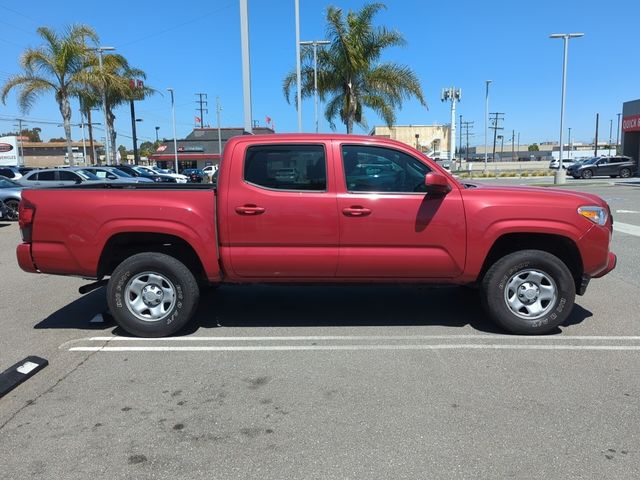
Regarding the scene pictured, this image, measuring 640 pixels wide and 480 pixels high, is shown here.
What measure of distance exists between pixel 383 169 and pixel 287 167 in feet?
3.07

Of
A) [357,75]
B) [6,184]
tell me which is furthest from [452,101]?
[6,184]

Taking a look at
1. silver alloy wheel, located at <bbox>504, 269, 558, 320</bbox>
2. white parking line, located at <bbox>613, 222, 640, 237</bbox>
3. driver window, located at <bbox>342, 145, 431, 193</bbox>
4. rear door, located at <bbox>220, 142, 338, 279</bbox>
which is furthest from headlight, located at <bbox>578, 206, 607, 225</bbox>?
white parking line, located at <bbox>613, 222, 640, 237</bbox>

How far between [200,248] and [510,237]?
304cm

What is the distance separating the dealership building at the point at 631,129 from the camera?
39.0 meters

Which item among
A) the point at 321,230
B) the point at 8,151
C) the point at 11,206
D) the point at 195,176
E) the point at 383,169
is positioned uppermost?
the point at 8,151

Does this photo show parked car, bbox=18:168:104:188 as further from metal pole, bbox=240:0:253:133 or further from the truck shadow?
→ the truck shadow

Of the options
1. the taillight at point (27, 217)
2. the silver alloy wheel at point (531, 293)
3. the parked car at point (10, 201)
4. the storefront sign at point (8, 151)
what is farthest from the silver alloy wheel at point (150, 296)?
the storefront sign at point (8, 151)

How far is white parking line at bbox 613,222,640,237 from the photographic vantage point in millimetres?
11570

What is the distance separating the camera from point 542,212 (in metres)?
5.10

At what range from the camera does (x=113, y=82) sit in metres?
30.7

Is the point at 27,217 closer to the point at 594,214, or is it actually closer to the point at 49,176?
the point at 594,214

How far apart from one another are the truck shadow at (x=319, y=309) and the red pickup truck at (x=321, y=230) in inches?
18.7

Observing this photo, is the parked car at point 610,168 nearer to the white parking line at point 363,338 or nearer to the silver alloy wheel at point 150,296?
the white parking line at point 363,338

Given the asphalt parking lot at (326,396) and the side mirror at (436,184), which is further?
the side mirror at (436,184)
